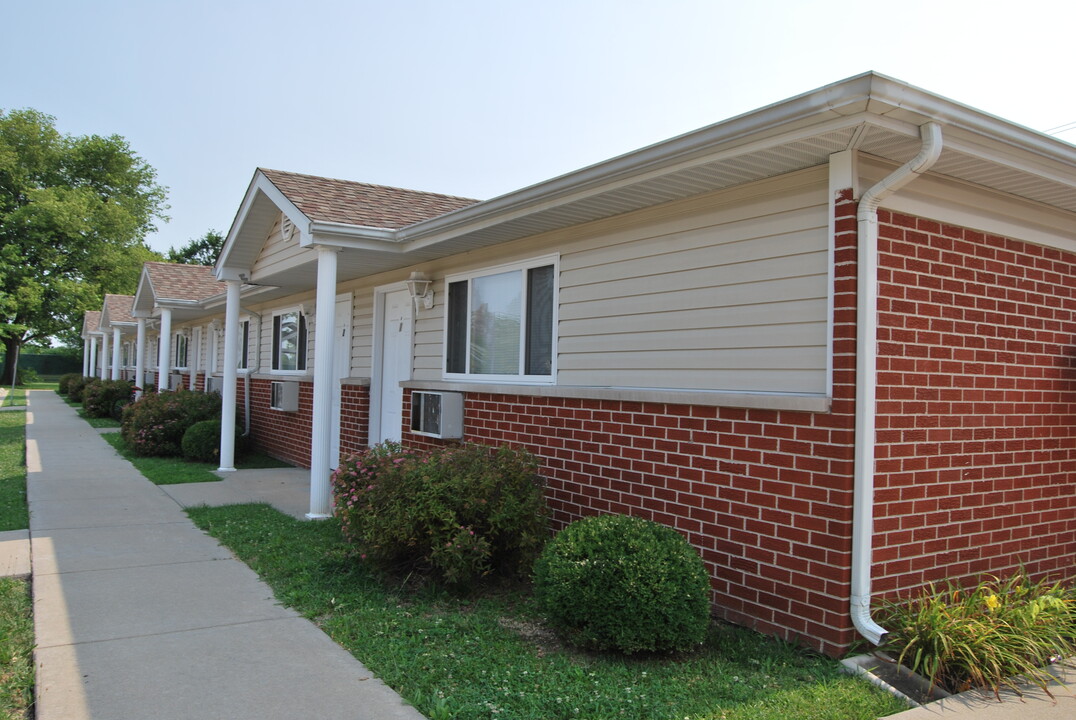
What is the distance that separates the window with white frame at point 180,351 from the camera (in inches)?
893

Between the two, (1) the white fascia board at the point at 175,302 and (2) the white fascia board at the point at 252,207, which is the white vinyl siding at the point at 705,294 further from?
(1) the white fascia board at the point at 175,302

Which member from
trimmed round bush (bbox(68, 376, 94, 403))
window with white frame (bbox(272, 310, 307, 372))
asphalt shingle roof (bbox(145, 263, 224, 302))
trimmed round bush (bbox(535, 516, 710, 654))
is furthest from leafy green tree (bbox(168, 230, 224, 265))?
trimmed round bush (bbox(535, 516, 710, 654))

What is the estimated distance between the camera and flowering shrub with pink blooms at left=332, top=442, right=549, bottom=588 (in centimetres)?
531

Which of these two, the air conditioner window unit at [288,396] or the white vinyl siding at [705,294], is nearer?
the white vinyl siding at [705,294]

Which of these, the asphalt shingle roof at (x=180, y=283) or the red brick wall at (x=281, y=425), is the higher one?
the asphalt shingle roof at (x=180, y=283)

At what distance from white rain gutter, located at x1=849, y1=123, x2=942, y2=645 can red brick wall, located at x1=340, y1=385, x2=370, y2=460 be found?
695 cm

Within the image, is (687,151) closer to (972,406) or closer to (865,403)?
(865,403)

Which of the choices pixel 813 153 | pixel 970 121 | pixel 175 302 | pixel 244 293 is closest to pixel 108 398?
pixel 175 302

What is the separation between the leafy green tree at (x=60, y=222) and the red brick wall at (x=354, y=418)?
2983 cm

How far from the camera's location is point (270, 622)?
4.79m

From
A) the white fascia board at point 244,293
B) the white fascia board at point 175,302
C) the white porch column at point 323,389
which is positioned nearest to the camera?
the white porch column at point 323,389

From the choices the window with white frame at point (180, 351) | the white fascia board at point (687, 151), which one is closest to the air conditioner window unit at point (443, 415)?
the white fascia board at point (687, 151)

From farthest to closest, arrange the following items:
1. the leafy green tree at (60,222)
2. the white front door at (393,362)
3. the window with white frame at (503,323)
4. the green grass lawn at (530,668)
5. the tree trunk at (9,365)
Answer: the tree trunk at (9,365) → the leafy green tree at (60,222) → the white front door at (393,362) → the window with white frame at (503,323) → the green grass lawn at (530,668)

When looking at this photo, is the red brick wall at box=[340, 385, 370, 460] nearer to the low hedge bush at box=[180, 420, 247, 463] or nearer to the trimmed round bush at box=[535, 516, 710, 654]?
the low hedge bush at box=[180, 420, 247, 463]
